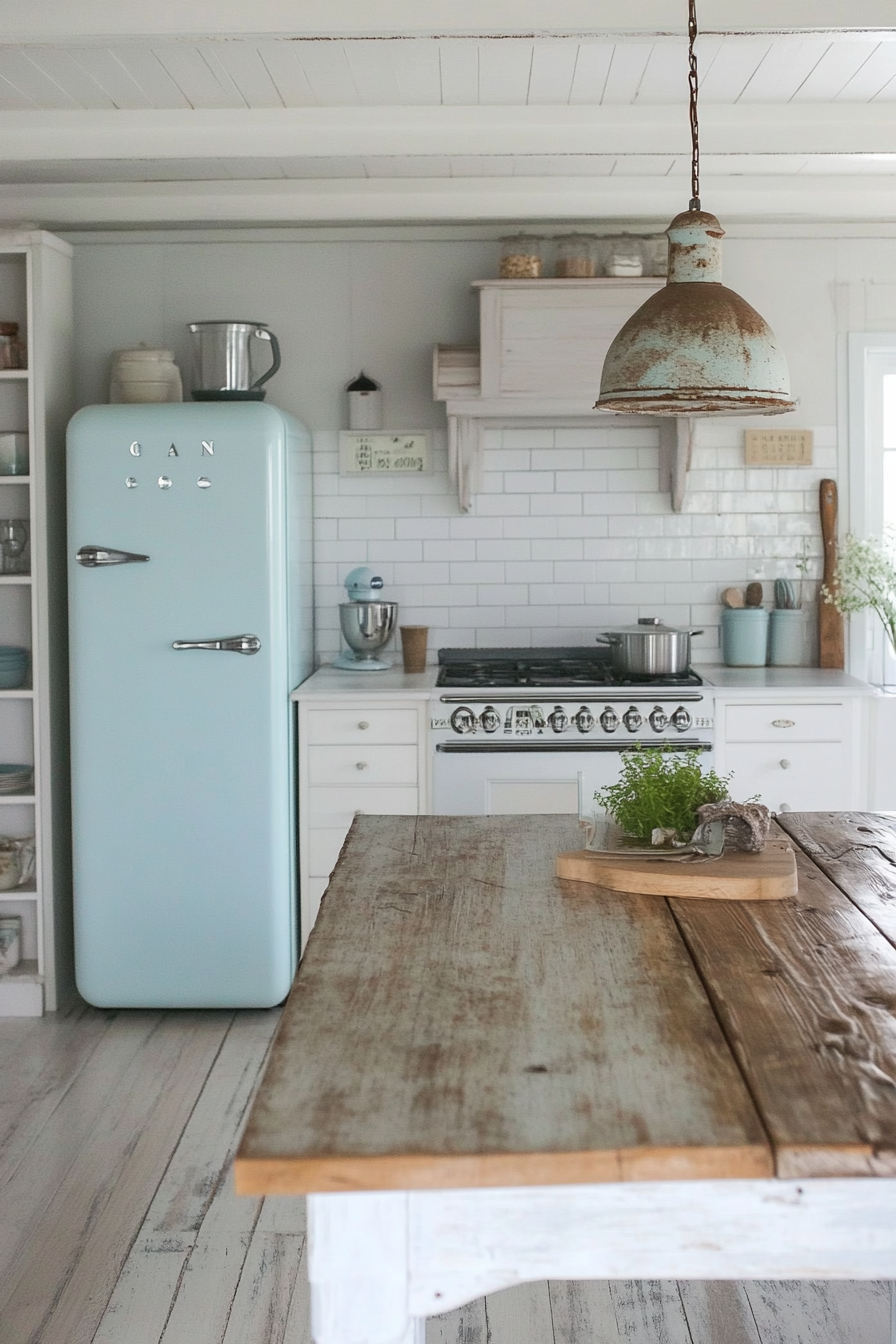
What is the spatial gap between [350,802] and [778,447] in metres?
2.17

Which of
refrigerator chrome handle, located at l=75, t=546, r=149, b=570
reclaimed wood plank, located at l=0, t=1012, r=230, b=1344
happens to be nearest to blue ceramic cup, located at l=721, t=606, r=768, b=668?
refrigerator chrome handle, located at l=75, t=546, r=149, b=570

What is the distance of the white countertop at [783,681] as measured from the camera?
4.32 m

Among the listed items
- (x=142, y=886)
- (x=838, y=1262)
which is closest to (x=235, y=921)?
(x=142, y=886)

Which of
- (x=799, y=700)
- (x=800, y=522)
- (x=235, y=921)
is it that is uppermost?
(x=800, y=522)

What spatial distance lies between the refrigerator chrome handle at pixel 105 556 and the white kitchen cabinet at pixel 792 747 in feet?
6.62

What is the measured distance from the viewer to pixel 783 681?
14.8 feet

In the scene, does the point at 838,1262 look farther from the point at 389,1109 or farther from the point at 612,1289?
the point at 612,1289

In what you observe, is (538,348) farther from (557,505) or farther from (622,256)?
(557,505)

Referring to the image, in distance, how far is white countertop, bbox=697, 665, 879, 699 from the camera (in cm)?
432

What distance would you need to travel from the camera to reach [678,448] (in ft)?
15.6

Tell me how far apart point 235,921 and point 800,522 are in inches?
104

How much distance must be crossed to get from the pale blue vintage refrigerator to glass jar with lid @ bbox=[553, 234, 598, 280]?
1.18m

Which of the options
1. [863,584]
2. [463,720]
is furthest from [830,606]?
[463,720]

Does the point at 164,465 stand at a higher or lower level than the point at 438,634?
higher
